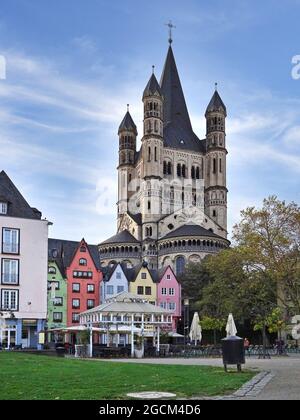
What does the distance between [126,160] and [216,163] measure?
2125 cm

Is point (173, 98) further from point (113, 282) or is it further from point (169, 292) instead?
point (113, 282)

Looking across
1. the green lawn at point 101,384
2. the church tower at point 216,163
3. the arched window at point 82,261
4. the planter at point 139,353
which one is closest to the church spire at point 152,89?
the church tower at point 216,163

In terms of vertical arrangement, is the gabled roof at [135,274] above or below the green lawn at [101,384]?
above

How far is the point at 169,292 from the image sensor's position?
97.0m

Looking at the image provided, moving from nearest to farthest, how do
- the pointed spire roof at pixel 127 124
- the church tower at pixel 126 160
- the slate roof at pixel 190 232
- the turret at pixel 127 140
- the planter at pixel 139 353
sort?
the planter at pixel 139 353 → the slate roof at pixel 190 232 → the church tower at pixel 126 160 → the turret at pixel 127 140 → the pointed spire roof at pixel 127 124

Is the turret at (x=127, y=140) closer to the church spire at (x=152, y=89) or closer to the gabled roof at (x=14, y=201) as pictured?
the church spire at (x=152, y=89)

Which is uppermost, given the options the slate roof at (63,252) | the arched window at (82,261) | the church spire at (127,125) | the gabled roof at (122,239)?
the church spire at (127,125)

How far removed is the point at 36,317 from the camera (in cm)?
5275

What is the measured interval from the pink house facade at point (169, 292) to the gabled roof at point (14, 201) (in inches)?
1656


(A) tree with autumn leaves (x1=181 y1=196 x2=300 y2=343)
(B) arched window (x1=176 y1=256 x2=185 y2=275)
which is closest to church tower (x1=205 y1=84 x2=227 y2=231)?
(B) arched window (x1=176 y1=256 x2=185 y2=275)

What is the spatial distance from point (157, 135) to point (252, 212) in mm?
96654

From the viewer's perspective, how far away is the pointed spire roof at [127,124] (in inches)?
6383

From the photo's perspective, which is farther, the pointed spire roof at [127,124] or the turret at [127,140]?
the pointed spire roof at [127,124]

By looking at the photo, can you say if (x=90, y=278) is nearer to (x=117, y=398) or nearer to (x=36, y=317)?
(x=36, y=317)
